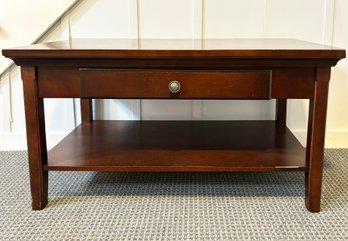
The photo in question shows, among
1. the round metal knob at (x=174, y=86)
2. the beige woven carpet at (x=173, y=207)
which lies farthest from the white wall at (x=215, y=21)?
the round metal knob at (x=174, y=86)

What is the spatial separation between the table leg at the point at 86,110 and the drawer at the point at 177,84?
508 millimetres

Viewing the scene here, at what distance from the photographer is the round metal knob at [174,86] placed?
0.97m

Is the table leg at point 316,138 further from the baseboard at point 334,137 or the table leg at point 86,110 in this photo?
the table leg at point 86,110

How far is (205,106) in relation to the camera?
5.06ft

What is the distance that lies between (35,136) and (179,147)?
1.34 ft

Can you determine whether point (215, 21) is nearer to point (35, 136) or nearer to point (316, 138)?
point (316, 138)

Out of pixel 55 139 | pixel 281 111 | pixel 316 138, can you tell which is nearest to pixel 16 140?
pixel 55 139

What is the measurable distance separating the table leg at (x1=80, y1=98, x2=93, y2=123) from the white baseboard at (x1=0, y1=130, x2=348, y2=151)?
0.47 feet

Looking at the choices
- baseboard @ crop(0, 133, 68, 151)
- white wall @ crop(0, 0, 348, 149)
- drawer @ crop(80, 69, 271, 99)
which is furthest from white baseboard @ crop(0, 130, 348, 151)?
drawer @ crop(80, 69, 271, 99)

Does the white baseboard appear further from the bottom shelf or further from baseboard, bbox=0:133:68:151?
the bottom shelf

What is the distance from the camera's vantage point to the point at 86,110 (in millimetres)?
1482

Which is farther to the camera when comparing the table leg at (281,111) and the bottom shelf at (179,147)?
the table leg at (281,111)

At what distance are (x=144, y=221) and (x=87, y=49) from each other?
44 cm

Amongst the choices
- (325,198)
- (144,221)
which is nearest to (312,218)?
(325,198)
